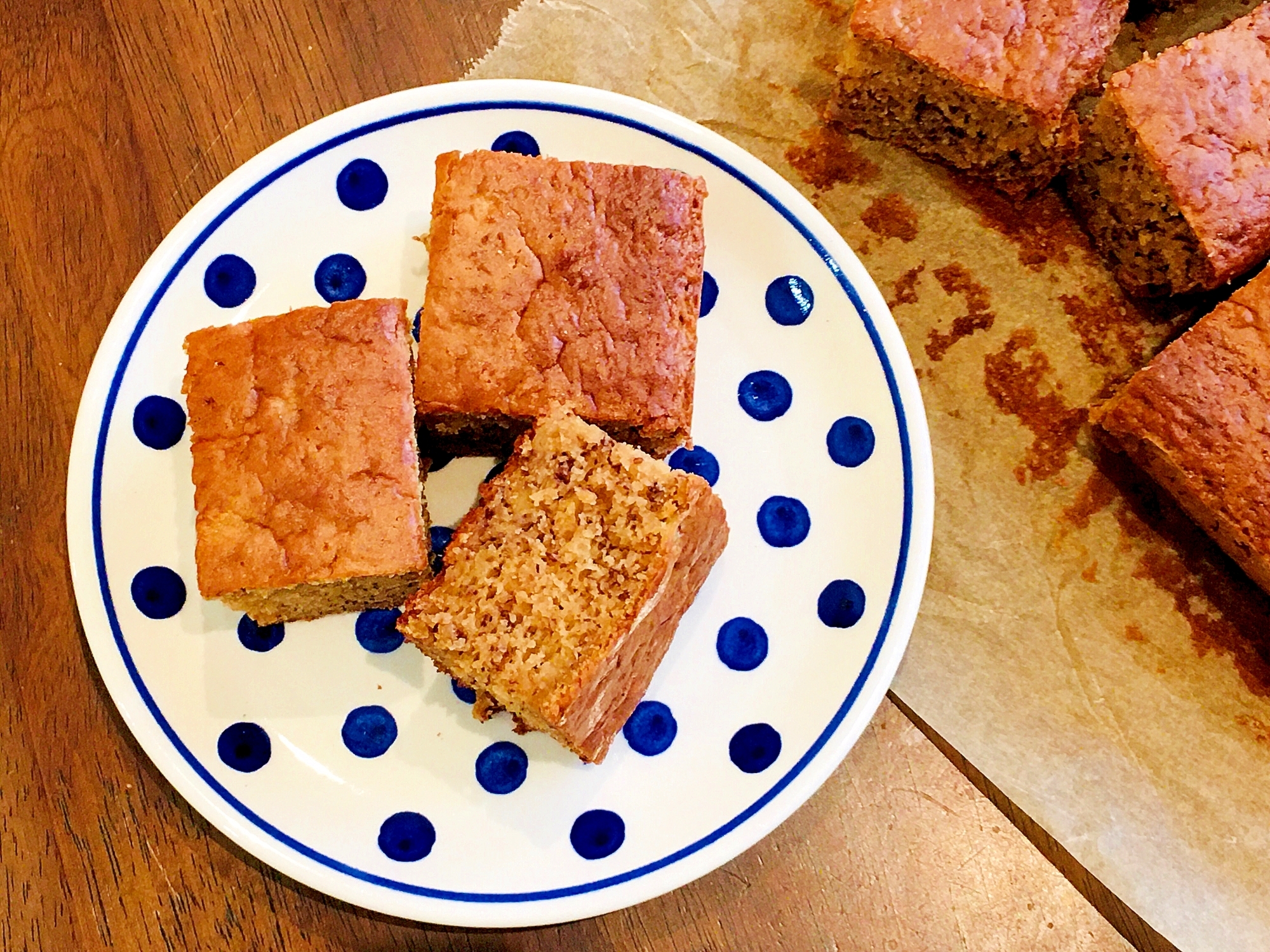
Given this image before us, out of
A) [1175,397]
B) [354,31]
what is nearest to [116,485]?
[354,31]

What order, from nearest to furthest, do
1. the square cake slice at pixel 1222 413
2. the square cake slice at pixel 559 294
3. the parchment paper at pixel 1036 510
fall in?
the square cake slice at pixel 559 294
the square cake slice at pixel 1222 413
the parchment paper at pixel 1036 510

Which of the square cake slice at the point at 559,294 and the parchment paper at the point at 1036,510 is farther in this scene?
the parchment paper at the point at 1036,510

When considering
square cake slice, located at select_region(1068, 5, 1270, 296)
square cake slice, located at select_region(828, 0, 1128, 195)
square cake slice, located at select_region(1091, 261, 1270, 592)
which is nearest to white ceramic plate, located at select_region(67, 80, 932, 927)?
square cake slice, located at select_region(828, 0, 1128, 195)

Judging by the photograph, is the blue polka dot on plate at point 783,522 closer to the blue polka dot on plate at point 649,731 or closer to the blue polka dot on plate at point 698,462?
the blue polka dot on plate at point 698,462

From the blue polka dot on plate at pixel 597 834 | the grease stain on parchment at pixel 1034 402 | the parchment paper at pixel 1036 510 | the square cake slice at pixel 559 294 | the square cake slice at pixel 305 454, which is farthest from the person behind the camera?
the grease stain on parchment at pixel 1034 402

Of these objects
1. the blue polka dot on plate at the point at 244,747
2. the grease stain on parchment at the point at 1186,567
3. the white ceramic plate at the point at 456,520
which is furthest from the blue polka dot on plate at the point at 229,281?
the grease stain on parchment at the point at 1186,567

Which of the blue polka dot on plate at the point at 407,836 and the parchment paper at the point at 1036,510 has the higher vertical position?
the parchment paper at the point at 1036,510

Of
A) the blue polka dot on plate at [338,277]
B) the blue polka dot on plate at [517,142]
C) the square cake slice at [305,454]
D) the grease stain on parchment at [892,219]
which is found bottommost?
the square cake slice at [305,454]

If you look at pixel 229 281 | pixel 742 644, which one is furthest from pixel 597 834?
pixel 229 281

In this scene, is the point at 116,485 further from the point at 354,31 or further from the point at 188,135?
the point at 354,31
